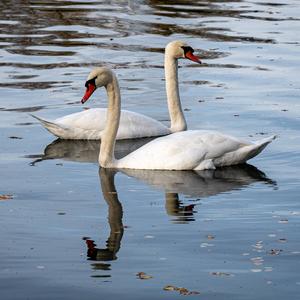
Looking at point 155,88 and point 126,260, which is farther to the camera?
point 155,88

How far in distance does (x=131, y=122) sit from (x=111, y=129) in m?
1.46

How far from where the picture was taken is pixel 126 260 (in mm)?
9086

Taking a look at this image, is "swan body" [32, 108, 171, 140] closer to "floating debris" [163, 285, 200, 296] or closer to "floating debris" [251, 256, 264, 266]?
"floating debris" [251, 256, 264, 266]

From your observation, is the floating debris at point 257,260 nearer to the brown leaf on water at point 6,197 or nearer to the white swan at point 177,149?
the brown leaf on water at point 6,197

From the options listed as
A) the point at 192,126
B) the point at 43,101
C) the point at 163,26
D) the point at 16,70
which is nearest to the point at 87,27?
the point at 163,26

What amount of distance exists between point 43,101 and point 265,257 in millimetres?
7704

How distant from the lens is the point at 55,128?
14008 millimetres

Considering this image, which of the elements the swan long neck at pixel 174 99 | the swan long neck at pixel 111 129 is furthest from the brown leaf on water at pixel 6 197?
the swan long neck at pixel 174 99

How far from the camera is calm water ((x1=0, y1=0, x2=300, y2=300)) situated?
8672mm

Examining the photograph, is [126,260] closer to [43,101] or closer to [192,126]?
[192,126]

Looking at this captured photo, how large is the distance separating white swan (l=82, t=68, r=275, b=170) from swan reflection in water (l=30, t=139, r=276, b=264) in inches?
3.2

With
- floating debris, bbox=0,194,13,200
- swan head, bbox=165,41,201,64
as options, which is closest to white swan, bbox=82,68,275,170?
floating debris, bbox=0,194,13,200

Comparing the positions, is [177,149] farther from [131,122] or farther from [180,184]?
[131,122]

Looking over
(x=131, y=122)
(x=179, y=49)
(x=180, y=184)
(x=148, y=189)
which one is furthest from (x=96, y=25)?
(x=148, y=189)
